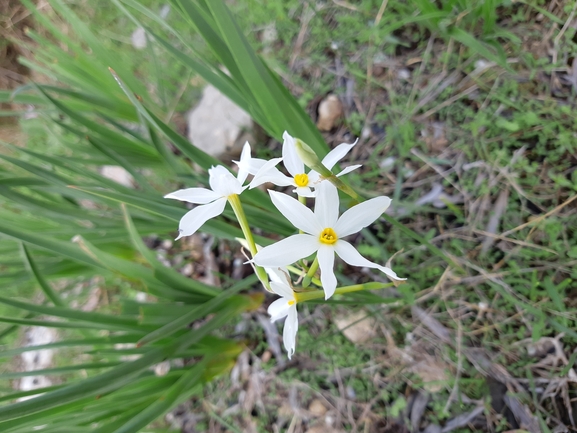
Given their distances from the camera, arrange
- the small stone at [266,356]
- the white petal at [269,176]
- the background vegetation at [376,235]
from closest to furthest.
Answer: the white petal at [269,176] → the background vegetation at [376,235] → the small stone at [266,356]

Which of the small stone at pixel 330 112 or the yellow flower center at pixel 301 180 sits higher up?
the small stone at pixel 330 112

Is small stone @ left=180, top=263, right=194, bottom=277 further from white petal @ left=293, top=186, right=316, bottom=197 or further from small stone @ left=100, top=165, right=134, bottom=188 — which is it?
white petal @ left=293, top=186, right=316, bottom=197

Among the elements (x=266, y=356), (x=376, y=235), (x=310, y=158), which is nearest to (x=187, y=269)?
(x=266, y=356)

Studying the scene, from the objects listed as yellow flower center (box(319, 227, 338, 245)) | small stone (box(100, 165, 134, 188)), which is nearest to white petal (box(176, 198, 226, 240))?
yellow flower center (box(319, 227, 338, 245))

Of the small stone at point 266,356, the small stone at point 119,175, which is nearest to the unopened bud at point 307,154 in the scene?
the small stone at point 266,356

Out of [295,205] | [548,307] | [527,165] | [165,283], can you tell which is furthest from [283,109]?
[548,307]

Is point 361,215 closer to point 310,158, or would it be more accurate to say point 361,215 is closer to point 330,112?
point 310,158

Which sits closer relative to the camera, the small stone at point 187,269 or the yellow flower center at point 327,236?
the yellow flower center at point 327,236

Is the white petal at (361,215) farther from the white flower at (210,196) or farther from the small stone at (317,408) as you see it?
the small stone at (317,408)

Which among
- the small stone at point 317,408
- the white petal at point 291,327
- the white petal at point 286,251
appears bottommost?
the small stone at point 317,408
